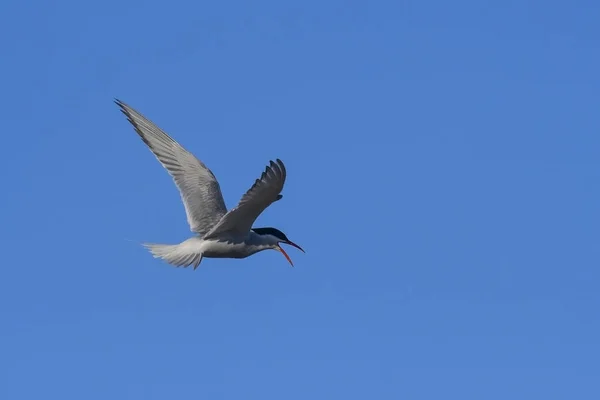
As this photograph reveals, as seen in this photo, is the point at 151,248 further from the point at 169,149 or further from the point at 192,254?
the point at 169,149

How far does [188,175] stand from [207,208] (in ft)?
3.25

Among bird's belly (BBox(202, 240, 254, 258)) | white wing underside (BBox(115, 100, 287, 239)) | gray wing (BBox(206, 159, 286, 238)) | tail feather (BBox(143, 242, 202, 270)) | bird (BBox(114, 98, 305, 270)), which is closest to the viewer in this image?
gray wing (BBox(206, 159, 286, 238))

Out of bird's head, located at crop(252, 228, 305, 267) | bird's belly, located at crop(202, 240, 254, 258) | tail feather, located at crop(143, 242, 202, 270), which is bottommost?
tail feather, located at crop(143, 242, 202, 270)

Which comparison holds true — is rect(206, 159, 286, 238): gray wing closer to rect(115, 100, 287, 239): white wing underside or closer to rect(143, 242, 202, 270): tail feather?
rect(115, 100, 287, 239): white wing underside

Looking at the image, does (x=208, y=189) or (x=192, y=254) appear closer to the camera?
(x=192, y=254)

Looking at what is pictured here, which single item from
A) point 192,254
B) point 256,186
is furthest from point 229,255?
point 256,186

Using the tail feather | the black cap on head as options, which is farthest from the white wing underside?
the black cap on head

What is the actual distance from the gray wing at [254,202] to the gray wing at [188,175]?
0.86 metres

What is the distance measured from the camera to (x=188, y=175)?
2408 centimetres

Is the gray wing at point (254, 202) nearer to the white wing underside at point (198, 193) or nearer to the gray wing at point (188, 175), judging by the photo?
the white wing underside at point (198, 193)

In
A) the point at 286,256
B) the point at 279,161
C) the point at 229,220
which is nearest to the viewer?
the point at 279,161

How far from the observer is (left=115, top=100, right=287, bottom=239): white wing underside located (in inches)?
848

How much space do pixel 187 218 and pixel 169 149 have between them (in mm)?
1731

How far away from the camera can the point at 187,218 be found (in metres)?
23.4
